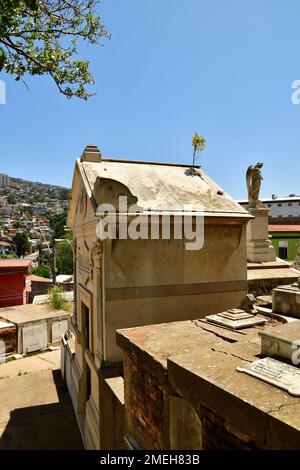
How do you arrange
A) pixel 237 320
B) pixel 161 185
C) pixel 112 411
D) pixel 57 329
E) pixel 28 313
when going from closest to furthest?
1. pixel 237 320
2. pixel 112 411
3. pixel 161 185
4. pixel 57 329
5. pixel 28 313

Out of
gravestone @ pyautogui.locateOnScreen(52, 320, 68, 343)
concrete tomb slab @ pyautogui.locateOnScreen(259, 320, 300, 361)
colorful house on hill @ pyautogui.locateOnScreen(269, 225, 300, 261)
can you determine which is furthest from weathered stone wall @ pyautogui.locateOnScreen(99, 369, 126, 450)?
colorful house on hill @ pyautogui.locateOnScreen(269, 225, 300, 261)

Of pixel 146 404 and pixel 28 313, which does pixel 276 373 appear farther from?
pixel 28 313

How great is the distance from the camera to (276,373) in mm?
2619

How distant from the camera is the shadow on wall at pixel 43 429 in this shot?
334 inches

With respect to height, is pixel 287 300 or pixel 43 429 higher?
pixel 287 300

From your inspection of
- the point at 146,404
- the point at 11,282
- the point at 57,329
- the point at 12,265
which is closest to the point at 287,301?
the point at 146,404

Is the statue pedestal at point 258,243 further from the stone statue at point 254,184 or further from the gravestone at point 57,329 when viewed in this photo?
the gravestone at point 57,329

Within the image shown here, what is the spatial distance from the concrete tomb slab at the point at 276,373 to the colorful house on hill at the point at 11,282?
22236 mm

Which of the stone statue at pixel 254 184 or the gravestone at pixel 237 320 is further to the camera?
the stone statue at pixel 254 184

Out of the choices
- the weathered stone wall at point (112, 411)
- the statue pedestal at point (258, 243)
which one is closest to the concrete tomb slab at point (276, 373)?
the weathered stone wall at point (112, 411)

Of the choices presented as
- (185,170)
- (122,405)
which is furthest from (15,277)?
(122,405)

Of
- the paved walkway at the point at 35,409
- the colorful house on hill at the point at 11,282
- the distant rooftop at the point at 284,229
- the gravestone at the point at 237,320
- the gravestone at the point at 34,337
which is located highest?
the distant rooftop at the point at 284,229

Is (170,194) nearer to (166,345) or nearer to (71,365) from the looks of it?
(166,345)

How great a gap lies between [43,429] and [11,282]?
15.3 metres
